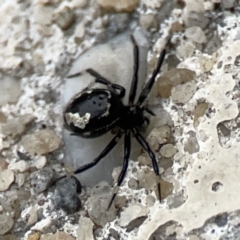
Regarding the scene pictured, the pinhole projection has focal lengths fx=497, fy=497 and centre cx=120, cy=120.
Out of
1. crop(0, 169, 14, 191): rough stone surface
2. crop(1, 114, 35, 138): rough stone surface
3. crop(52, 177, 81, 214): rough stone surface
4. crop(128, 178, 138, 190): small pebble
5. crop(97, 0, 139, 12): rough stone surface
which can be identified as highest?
crop(97, 0, 139, 12): rough stone surface

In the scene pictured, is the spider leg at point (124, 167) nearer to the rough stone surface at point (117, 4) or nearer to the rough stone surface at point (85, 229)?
the rough stone surface at point (85, 229)

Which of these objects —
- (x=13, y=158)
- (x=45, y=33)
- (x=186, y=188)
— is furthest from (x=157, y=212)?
(x=45, y=33)

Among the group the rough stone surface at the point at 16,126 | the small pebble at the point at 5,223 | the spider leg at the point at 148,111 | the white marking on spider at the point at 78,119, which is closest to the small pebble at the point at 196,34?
the spider leg at the point at 148,111

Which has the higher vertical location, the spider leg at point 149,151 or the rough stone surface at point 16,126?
the rough stone surface at point 16,126

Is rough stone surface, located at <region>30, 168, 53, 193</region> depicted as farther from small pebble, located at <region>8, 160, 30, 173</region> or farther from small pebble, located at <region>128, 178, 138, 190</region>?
small pebble, located at <region>128, 178, 138, 190</region>

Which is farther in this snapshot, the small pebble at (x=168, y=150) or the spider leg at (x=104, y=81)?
the spider leg at (x=104, y=81)

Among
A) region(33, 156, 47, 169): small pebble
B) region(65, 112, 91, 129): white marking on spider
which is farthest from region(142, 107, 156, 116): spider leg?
region(33, 156, 47, 169): small pebble

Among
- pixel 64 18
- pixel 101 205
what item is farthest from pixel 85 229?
pixel 64 18

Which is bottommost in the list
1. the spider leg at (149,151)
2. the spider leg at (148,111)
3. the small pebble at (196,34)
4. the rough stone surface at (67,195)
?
the rough stone surface at (67,195)
